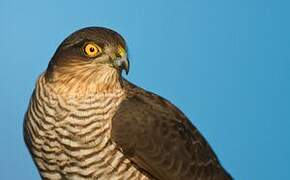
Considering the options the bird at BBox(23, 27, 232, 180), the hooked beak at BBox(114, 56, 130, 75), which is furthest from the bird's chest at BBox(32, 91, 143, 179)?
the hooked beak at BBox(114, 56, 130, 75)

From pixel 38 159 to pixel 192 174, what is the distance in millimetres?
656

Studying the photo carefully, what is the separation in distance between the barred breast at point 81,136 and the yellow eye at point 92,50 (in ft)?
0.56

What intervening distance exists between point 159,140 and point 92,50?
48cm

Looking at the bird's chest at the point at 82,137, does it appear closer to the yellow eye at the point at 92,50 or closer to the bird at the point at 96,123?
the bird at the point at 96,123

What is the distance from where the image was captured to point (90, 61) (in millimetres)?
1787

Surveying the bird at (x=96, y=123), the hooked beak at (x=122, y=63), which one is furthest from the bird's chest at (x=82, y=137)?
the hooked beak at (x=122, y=63)

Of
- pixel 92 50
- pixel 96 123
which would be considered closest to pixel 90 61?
pixel 92 50

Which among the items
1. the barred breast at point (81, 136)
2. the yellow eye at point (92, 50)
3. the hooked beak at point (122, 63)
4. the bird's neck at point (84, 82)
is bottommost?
the barred breast at point (81, 136)

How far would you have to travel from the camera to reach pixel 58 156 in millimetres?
1886

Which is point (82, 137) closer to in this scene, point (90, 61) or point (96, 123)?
point (96, 123)

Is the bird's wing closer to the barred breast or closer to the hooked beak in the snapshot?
the barred breast

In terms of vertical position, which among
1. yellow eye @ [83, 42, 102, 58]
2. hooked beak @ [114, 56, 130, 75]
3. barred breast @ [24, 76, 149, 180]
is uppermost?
yellow eye @ [83, 42, 102, 58]

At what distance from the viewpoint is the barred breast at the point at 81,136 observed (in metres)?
1.84

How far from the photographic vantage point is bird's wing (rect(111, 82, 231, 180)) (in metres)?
1.90
